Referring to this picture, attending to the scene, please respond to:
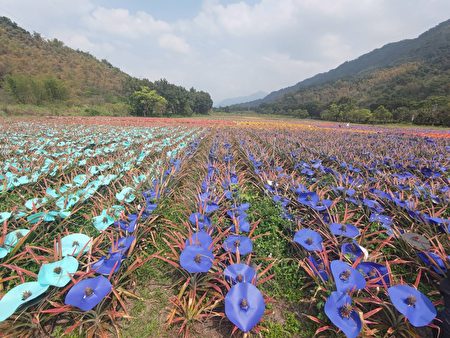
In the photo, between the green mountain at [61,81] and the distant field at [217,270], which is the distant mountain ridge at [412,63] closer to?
the green mountain at [61,81]

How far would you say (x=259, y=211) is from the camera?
3.11 meters

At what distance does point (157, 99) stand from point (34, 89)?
18.2 metres

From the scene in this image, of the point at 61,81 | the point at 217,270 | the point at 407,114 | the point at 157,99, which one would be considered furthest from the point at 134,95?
the point at 407,114

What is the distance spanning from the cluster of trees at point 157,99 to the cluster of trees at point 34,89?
460 inches

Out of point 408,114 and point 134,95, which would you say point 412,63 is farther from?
point 134,95

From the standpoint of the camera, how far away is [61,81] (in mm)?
32875

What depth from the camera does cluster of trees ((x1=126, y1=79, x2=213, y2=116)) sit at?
40.8 meters

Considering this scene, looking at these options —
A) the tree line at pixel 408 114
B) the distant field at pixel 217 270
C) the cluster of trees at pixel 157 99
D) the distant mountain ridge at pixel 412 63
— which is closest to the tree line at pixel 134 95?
the cluster of trees at pixel 157 99

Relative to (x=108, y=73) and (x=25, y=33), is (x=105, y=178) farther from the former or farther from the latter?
(x=25, y=33)

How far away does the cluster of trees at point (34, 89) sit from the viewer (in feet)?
93.5

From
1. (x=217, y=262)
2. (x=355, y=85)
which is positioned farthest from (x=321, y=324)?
(x=355, y=85)

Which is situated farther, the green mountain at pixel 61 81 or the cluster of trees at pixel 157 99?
the cluster of trees at pixel 157 99

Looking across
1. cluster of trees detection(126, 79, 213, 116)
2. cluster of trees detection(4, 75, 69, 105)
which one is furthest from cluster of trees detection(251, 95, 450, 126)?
cluster of trees detection(4, 75, 69, 105)

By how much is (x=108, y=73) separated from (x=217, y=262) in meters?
72.3
